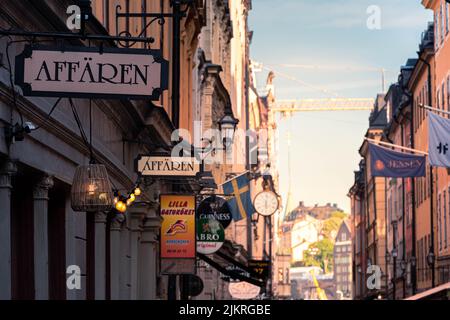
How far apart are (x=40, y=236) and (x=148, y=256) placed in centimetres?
1407

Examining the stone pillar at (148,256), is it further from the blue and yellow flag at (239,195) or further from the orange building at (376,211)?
the orange building at (376,211)

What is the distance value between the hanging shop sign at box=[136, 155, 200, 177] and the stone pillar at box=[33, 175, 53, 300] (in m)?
8.47

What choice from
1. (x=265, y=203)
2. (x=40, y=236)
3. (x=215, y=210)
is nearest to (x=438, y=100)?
(x=265, y=203)

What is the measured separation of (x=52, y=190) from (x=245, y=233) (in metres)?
60.7

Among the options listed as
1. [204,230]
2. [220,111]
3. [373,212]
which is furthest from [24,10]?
[373,212]

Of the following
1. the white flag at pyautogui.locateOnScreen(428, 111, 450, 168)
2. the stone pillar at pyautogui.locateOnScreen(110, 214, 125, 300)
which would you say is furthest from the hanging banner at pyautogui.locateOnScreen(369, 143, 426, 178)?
the stone pillar at pyautogui.locateOnScreen(110, 214, 125, 300)

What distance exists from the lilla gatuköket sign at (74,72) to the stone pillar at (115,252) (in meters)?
11.7

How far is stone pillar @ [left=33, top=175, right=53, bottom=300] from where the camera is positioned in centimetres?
1448

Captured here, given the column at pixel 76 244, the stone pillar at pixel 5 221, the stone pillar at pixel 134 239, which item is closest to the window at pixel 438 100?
the stone pillar at pixel 134 239

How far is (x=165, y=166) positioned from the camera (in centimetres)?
2327

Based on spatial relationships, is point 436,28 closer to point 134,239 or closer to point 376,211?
point 134,239

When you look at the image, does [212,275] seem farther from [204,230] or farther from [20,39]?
[20,39]

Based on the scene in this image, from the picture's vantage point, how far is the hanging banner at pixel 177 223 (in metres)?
25.9

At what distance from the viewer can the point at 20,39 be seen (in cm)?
1264
